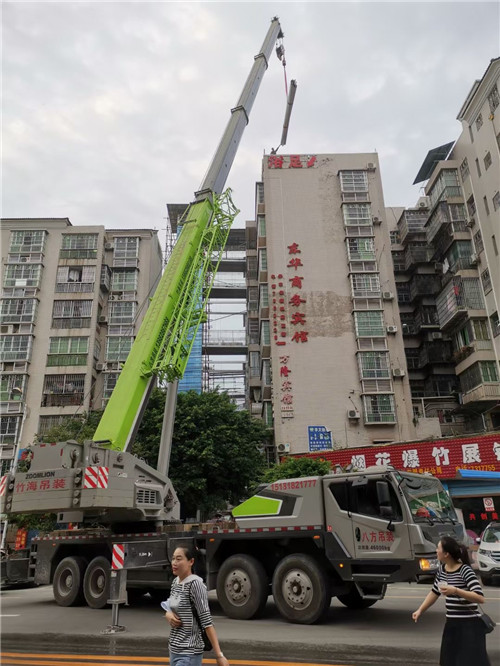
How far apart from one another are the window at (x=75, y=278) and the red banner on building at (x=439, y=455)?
2844cm

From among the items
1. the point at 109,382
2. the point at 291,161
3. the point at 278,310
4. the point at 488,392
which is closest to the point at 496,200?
the point at 488,392

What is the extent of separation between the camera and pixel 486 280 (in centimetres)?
3703

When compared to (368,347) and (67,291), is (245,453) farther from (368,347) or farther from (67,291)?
(67,291)

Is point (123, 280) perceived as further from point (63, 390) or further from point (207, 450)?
point (207, 450)

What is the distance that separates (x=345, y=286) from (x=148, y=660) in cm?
3478

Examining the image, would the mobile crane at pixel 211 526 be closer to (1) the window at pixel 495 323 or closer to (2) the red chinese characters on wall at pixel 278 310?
(2) the red chinese characters on wall at pixel 278 310

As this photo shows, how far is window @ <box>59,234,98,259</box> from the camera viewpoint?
4697cm

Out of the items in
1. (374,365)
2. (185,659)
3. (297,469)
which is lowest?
(185,659)

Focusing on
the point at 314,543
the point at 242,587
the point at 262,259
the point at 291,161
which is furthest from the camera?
the point at 291,161

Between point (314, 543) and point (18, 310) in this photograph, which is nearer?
point (314, 543)

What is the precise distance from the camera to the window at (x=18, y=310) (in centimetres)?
4391

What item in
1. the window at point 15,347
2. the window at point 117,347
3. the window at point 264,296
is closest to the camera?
the window at point 264,296

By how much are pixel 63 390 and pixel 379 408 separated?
2597cm

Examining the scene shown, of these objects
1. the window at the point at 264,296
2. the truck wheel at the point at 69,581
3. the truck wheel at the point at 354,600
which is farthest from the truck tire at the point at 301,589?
the window at the point at 264,296
